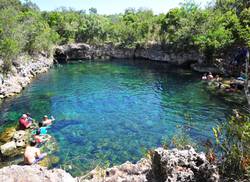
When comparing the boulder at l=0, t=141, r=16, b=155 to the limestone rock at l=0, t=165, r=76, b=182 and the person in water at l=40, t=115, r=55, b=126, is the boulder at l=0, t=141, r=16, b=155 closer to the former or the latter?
the person in water at l=40, t=115, r=55, b=126

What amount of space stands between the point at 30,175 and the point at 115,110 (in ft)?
54.5

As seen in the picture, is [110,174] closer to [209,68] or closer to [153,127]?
[153,127]

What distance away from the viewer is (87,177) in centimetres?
1126

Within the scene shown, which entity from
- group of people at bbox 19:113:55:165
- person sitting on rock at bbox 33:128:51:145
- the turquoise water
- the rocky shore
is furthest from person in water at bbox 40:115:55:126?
the rocky shore

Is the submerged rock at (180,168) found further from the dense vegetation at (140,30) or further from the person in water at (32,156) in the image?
the dense vegetation at (140,30)

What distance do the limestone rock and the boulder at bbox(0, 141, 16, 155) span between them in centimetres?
840

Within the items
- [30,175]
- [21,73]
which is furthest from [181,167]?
[21,73]

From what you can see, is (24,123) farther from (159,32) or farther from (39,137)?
(159,32)

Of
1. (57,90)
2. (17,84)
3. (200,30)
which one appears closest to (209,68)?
(200,30)

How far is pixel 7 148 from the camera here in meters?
16.4

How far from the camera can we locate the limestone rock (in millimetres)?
8117

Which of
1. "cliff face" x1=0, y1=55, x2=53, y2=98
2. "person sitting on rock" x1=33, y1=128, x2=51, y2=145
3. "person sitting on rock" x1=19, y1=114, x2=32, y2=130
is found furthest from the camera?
"cliff face" x1=0, y1=55, x2=53, y2=98

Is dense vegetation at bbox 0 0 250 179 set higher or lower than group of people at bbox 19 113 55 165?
higher

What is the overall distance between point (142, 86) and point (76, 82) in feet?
30.6
